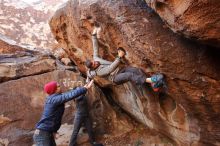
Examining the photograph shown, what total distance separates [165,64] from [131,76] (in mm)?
879

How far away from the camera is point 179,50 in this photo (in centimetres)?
591

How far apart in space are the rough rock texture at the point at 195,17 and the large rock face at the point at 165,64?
0.84 meters

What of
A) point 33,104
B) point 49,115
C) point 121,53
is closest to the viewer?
point 49,115

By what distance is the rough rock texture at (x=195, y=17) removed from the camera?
4.48 metres

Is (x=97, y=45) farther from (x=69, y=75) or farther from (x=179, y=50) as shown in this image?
(x=69, y=75)

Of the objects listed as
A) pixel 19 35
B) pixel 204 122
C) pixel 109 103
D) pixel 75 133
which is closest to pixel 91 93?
pixel 109 103

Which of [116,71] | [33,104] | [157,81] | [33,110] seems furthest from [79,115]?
[157,81]

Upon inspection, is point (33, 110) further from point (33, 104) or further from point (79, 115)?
point (79, 115)

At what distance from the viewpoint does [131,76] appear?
6.70 meters

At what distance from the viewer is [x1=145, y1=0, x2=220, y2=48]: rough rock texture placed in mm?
4480

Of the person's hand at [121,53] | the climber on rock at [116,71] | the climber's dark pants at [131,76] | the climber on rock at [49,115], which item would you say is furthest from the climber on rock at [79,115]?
the person's hand at [121,53]

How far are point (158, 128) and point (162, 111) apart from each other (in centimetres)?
96

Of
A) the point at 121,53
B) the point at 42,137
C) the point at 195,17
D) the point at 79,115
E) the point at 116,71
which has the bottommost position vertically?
the point at 42,137

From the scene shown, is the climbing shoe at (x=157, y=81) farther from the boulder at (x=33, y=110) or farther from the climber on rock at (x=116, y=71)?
the boulder at (x=33, y=110)
